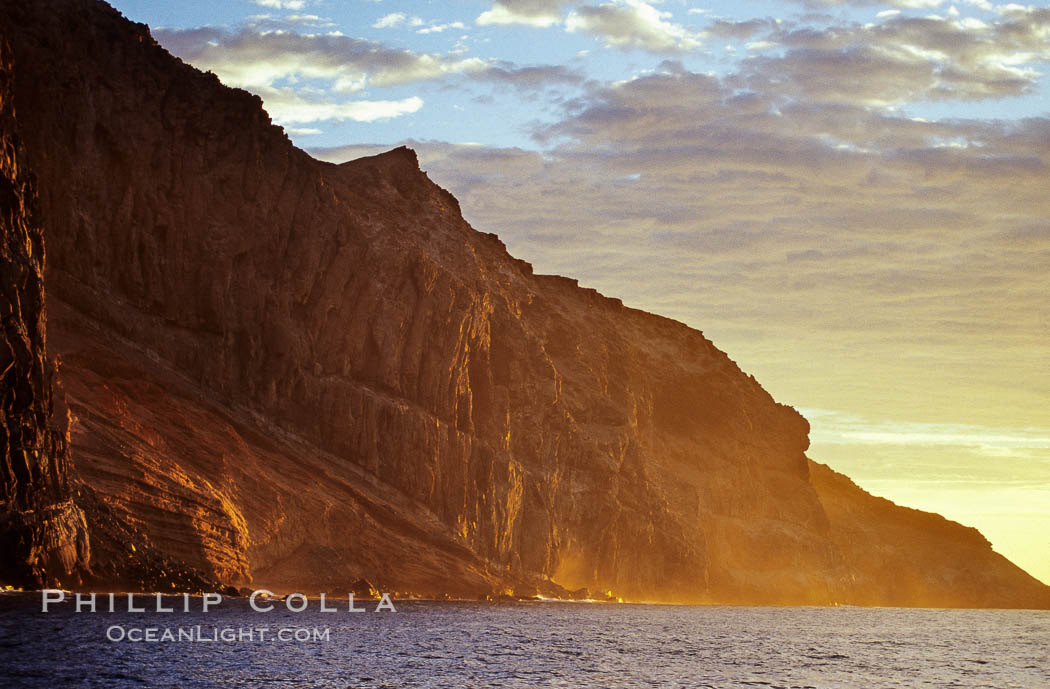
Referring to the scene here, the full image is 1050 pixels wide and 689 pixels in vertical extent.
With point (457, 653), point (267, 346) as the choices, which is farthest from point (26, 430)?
point (267, 346)

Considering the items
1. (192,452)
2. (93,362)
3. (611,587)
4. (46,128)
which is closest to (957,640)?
(611,587)

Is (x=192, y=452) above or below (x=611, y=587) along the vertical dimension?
above

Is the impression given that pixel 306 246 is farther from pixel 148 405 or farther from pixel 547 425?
pixel 547 425

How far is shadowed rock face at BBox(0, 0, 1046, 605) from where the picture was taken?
111 meters

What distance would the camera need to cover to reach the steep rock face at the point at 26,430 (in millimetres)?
76688

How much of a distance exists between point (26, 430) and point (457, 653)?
30355 mm

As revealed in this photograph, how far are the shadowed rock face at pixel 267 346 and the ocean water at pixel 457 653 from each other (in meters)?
7.88

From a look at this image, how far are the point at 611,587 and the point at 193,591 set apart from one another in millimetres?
93402

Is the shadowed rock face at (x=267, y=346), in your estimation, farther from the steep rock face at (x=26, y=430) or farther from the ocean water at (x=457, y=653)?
the steep rock face at (x=26, y=430)

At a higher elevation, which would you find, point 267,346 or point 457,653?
point 267,346

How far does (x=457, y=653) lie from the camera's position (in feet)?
252

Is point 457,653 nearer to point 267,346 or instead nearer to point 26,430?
point 26,430

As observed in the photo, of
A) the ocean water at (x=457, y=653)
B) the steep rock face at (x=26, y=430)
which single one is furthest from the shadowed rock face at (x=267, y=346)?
the steep rock face at (x=26, y=430)

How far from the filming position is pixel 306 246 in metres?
138
